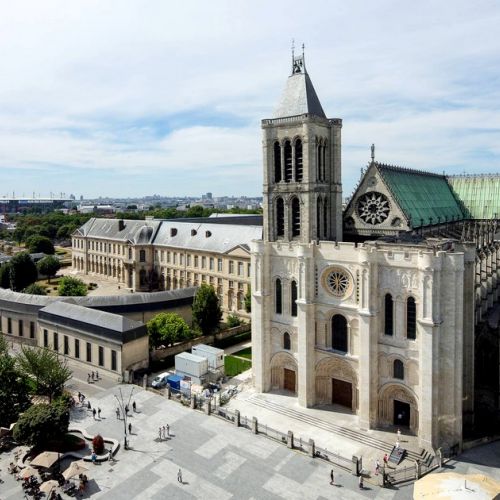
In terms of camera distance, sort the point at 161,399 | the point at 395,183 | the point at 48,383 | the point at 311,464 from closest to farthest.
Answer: the point at 311,464
the point at 48,383
the point at 161,399
the point at 395,183

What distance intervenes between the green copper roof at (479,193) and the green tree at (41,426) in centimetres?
5502

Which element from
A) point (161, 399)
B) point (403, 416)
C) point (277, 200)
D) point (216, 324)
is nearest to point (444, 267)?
point (403, 416)

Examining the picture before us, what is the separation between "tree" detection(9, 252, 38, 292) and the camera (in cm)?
8875

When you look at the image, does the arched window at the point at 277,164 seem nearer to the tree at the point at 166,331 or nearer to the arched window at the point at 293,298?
the arched window at the point at 293,298

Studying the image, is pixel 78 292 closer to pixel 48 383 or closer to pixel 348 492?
pixel 48 383

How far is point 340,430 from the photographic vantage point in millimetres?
38656

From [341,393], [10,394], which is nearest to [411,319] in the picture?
[341,393]

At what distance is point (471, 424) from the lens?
38.9 m

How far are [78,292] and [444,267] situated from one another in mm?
59418

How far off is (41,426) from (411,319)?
29.3 metres

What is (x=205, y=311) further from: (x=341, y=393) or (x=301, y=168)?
(x=301, y=168)

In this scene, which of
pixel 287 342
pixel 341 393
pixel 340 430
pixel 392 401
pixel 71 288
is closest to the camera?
pixel 340 430

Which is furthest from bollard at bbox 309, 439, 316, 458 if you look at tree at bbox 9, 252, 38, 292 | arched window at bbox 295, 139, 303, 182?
tree at bbox 9, 252, 38, 292

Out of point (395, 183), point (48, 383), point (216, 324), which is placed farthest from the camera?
point (216, 324)
